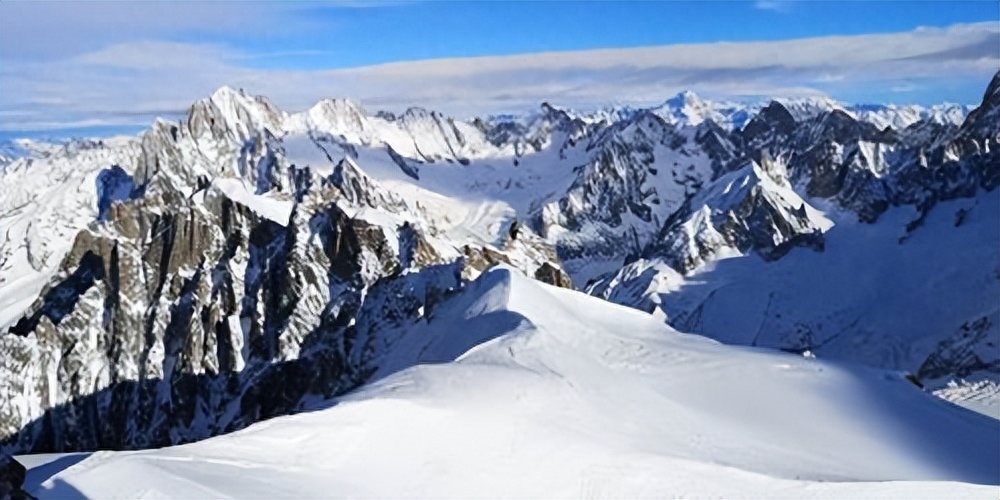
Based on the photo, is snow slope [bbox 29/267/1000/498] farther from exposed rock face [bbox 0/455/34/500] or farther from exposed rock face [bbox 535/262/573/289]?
exposed rock face [bbox 535/262/573/289]

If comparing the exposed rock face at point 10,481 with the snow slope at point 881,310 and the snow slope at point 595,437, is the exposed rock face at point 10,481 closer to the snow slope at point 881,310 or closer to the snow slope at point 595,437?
the snow slope at point 595,437

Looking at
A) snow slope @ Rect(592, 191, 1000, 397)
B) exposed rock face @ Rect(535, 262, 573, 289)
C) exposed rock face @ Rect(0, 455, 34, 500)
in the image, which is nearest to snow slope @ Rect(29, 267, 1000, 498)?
exposed rock face @ Rect(0, 455, 34, 500)

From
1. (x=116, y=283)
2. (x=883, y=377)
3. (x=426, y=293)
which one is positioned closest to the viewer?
(x=883, y=377)

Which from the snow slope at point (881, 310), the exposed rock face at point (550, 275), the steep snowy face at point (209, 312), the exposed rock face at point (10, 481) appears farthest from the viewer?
the snow slope at point (881, 310)

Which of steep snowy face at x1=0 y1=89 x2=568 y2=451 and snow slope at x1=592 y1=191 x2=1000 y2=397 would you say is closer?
steep snowy face at x1=0 y1=89 x2=568 y2=451

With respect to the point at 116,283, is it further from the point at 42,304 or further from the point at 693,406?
the point at 693,406

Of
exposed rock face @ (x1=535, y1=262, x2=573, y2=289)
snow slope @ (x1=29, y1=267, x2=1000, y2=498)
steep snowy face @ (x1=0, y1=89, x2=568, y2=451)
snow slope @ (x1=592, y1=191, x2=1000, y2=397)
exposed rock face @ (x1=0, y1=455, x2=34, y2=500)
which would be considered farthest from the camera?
snow slope @ (x1=592, y1=191, x2=1000, y2=397)

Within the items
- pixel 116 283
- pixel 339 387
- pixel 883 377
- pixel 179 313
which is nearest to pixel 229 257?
pixel 179 313

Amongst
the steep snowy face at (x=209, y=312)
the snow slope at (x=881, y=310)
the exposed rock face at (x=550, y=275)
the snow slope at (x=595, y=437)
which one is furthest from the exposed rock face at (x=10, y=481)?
the snow slope at (x=881, y=310)

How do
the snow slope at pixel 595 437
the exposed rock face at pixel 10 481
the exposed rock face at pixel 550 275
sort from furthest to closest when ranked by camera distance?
the exposed rock face at pixel 550 275
the snow slope at pixel 595 437
the exposed rock face at pixel 10 481
